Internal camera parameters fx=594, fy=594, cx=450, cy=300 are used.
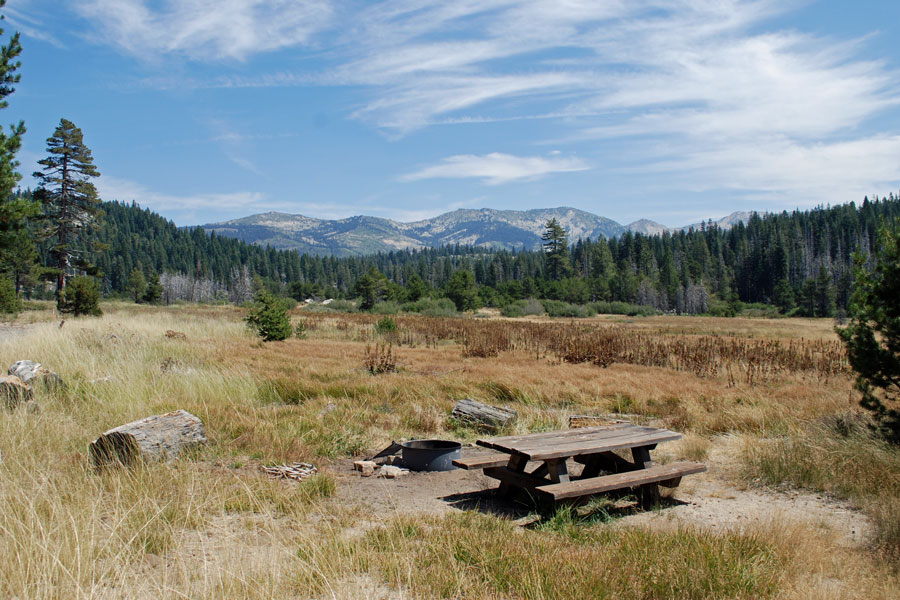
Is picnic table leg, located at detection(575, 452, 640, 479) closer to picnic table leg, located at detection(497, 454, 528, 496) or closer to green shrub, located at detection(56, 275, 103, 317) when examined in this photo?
picnic table leg, located at detection(497, 454, 528, 496)

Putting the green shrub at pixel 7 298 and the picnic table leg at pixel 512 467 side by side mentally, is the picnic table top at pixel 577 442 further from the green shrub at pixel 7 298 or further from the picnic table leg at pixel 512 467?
the green shrub at pixel 7 298

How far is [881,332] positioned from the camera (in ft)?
24.2

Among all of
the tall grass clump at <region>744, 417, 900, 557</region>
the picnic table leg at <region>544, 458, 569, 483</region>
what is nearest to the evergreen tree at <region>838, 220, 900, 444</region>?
the tall grass clump at <region>744, 417, 900, 557</region>

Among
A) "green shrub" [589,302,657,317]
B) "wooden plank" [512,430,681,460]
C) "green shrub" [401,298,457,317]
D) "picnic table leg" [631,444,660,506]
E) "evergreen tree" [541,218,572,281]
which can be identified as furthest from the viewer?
"evergreen tree" [541,218,572,281]

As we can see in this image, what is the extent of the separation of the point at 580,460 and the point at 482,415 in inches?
106

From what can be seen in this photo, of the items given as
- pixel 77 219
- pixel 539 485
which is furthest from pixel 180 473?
pixel 77 219

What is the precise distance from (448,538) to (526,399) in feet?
23.4

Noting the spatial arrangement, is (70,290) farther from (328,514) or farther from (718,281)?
(718,281)

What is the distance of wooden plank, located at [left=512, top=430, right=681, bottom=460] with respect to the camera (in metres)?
5.35

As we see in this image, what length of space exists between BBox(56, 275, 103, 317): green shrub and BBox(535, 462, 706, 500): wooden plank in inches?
1168

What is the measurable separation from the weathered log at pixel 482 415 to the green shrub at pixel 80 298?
2601cm

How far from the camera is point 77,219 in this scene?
113ft

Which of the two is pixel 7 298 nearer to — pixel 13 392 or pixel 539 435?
pixel 13 392

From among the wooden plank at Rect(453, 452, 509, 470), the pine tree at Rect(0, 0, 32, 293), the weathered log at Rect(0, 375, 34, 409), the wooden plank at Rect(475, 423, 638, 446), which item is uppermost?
the pine tree at Rect(0, 0, 32, 293)
